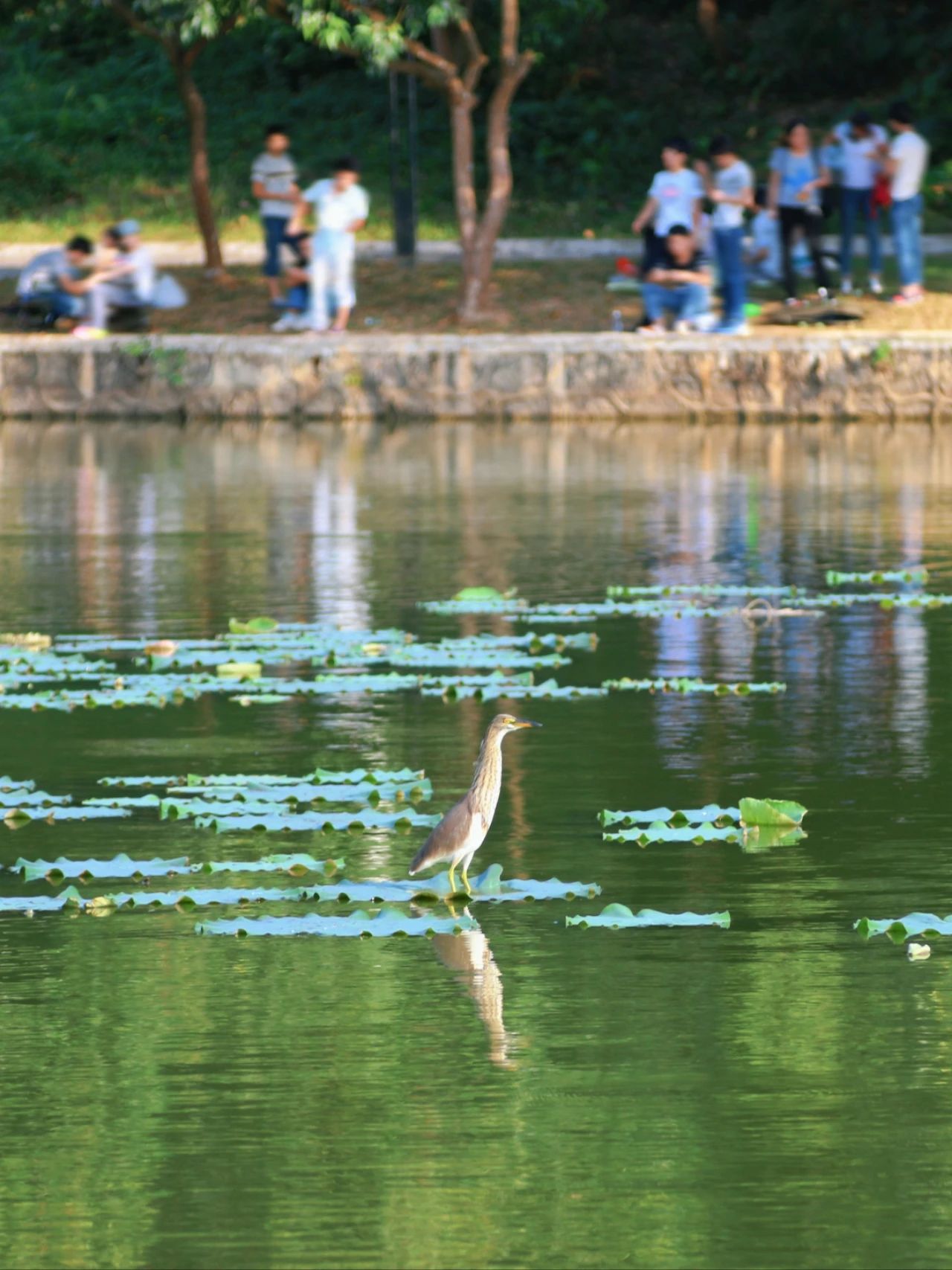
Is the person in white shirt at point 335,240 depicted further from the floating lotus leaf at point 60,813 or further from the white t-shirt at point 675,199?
the floating lotus leaf at point 60,813

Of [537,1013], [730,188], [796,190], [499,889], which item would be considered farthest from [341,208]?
[537,1013]

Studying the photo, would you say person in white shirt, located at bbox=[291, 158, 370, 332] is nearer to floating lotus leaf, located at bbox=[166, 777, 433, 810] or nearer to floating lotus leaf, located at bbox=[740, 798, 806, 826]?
floating lotus leaf, located at bbox=[166, 777, 433, 810]

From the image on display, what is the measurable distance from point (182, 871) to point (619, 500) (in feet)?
37.1

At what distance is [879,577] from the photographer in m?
14.6

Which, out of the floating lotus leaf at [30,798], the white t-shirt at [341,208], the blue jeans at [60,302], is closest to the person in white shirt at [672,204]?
A: the white t-shirt at [341,208]

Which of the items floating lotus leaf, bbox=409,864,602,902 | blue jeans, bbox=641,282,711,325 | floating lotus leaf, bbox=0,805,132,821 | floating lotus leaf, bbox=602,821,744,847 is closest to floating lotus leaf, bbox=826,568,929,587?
floating lotus leaf, bbox=602,821,744,847

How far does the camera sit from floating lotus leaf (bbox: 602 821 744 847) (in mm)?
8328

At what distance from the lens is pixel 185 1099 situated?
5.82 meters

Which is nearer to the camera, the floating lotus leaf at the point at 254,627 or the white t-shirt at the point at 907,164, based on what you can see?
the floating lotus leaf at the point at 254,627

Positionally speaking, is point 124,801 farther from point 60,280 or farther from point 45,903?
point 60,280

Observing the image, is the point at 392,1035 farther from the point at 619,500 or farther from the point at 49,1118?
the point at 619,500

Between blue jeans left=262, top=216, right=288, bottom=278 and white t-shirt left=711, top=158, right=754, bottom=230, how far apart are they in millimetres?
4732

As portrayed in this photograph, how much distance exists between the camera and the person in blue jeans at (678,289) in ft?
86.0

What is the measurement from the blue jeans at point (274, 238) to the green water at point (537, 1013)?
15100mm
